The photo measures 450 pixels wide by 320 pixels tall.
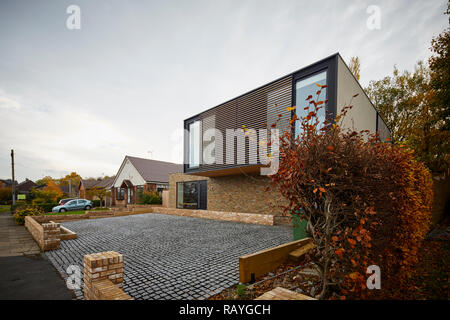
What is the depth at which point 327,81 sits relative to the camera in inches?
310

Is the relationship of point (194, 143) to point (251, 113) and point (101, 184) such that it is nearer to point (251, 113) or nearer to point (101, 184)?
point (251, 113)

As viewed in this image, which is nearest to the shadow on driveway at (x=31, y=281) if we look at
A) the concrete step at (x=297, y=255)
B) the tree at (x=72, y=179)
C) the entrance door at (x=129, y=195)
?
the concrete step at (x=297, y=255)

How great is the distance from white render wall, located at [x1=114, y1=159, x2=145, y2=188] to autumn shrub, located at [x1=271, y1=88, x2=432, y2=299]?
25.7 metres

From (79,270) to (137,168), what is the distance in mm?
24117

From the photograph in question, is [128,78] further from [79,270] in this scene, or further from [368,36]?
[368,36]

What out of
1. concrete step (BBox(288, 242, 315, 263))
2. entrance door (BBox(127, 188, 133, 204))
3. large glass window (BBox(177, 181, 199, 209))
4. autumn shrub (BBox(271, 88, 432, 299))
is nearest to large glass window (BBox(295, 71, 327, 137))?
concrete step (BBox(288, 242, 315, 263))

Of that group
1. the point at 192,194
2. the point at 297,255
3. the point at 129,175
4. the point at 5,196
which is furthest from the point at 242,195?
the point at 5,196

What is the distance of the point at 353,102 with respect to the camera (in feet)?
29.2

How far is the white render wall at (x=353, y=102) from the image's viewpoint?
7.89 metres

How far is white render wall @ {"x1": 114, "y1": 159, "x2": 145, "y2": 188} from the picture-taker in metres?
26.6

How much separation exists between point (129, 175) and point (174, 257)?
26.1 metres

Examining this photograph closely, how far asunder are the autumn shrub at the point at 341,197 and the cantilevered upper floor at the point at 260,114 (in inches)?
151

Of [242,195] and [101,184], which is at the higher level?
[242,195]
